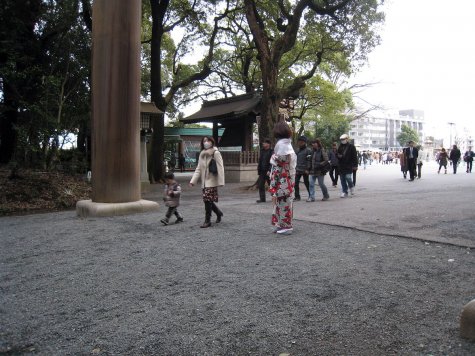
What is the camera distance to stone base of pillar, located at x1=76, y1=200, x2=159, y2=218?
890cm

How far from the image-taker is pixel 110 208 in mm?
8945

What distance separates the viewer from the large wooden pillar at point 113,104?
903 cm

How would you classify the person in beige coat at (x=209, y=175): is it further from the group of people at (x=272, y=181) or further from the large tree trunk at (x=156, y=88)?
the large tree trunk at (x=156, y=88)

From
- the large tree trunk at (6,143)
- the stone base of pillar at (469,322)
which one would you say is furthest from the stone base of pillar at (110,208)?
the large tree trunk at (6,143)

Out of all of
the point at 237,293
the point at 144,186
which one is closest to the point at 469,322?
the point at 237,293

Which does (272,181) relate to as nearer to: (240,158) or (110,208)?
(110,208)

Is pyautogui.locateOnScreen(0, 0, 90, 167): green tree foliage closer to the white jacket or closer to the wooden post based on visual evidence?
the wooden post

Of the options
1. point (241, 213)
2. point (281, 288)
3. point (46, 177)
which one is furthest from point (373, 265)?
point (46, 177)

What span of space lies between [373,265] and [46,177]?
10872mm

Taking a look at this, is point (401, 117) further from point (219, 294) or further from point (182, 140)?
point (219, 294)

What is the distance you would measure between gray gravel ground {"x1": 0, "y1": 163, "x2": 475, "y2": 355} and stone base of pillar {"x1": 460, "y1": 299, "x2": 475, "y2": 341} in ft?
0.32

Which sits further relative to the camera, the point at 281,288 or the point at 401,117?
the point at 401,117

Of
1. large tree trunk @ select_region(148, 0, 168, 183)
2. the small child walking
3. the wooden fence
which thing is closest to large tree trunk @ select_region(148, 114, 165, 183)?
large tree trunk @ select_region(148, 0, 168, 183)

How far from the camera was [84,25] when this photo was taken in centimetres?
1473
